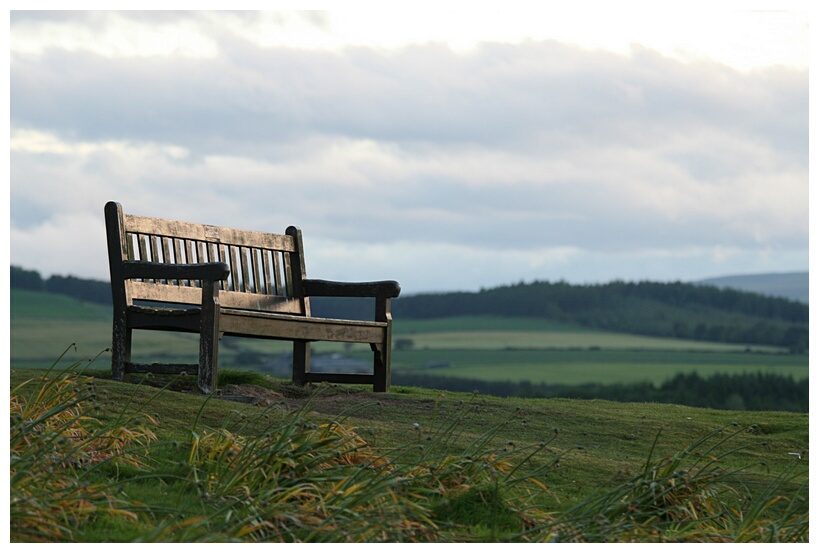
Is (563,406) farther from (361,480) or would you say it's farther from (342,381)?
(361,480)

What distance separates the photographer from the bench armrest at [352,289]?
26.1ft

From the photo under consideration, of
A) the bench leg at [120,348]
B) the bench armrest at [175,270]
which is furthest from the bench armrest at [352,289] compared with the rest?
the bench leg at [120,348]

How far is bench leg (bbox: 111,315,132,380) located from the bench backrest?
175 millimetres

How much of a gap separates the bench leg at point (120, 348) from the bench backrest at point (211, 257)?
0.18 m

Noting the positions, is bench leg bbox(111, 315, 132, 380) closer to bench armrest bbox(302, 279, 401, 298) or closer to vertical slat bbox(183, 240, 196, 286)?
vertical slat bbox(183, 240, 196, 286)

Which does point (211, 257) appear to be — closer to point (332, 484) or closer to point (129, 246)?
point (129, 246)

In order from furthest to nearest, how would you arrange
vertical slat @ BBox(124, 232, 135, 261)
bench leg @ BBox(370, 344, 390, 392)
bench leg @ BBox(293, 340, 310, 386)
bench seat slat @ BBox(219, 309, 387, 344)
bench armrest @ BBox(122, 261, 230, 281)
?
bench leg @ BBox(293, 340, 310, 386), bench leg @ BBox(370, 344, 390, 392), vertical slat @ BBox(124, 232, 135, 261), bench seat slat @ BBox(219, 309, 387, 344), bench armrest @ BBox(122, 261, 230, 281)

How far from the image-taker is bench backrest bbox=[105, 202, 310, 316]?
6.96 metres

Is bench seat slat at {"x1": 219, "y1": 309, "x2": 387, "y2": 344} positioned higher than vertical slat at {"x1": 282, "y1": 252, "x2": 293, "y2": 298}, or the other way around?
vertical slat at {"x1": 282, "y1": 252, "x2": 293, "y2": 298}

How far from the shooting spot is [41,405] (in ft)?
15.9

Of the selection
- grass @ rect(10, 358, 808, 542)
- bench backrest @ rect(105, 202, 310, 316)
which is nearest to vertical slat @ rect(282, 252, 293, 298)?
bench backrest @ rect(105, 202, 310, 316)

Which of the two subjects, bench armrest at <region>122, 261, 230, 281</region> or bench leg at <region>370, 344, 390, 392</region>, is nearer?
bench armrest at <region>122, 261, 230, 281</region>

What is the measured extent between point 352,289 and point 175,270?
183 centimetres

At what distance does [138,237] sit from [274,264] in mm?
1406
